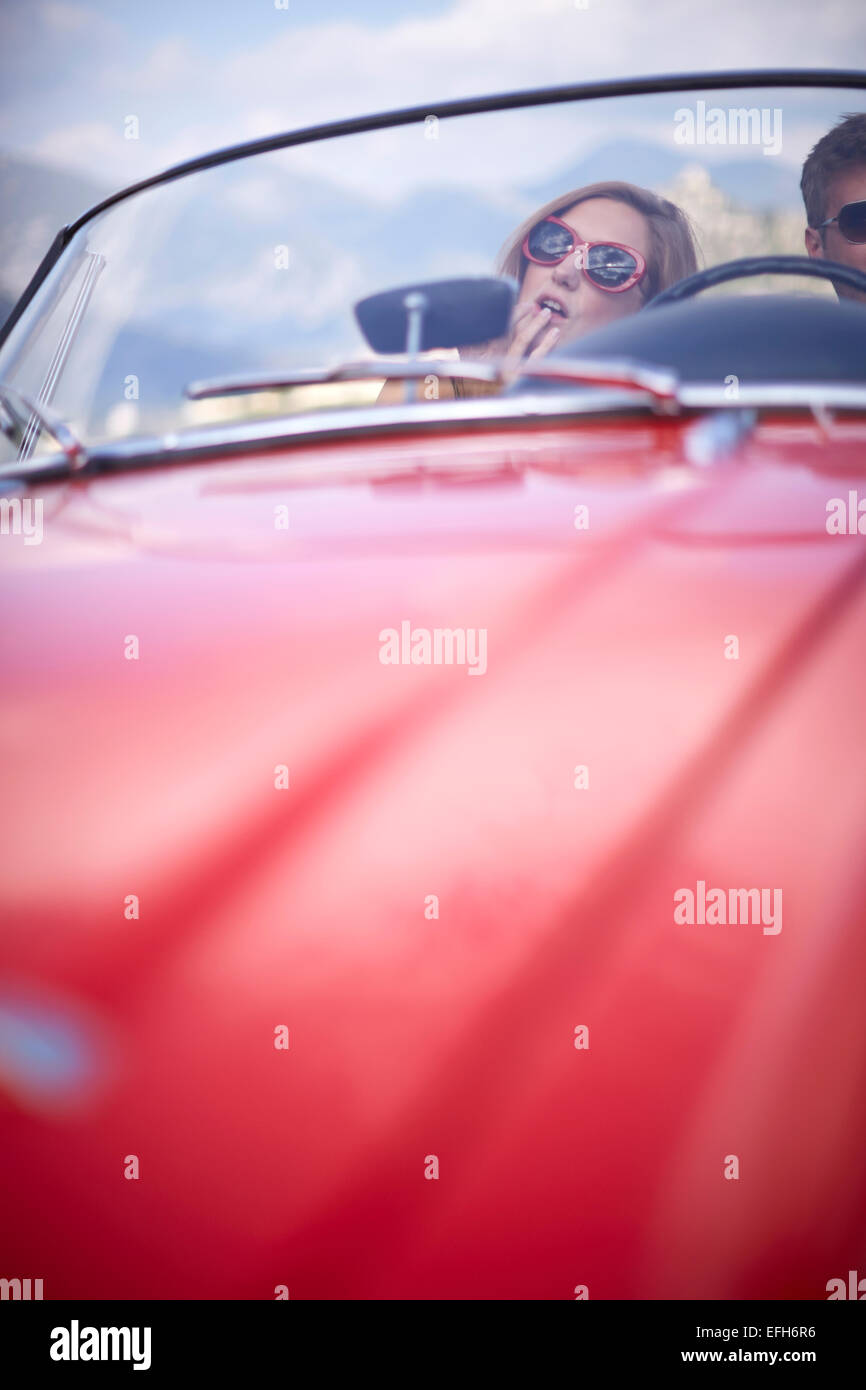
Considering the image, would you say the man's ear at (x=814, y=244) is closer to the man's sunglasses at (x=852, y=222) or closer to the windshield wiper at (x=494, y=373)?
the man's sunglasses at (x=852, y=222)

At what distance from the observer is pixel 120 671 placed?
0.74 metres

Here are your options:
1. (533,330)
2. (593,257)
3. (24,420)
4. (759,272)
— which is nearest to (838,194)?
(759,272)

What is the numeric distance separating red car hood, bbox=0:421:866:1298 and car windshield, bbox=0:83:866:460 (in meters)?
0.77

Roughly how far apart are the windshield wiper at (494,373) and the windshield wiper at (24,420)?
0.24 metres

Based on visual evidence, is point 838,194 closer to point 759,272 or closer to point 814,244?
point 814,244

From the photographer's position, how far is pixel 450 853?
59 centimetres

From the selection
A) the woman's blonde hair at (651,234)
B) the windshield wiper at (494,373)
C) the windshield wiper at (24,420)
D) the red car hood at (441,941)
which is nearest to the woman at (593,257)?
the woman's blonde hair at (651,234)

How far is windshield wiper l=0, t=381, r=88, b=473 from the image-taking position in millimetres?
1213

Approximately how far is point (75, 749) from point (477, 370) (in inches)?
27.6

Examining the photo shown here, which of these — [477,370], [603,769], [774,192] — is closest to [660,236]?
[774,192]

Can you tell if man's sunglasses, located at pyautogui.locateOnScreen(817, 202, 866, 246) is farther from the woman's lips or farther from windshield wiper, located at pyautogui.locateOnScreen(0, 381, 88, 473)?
windshield wiper, located at pyautogui.locateOnScreen(0, 381, 88, 473)

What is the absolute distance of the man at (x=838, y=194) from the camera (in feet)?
4.99

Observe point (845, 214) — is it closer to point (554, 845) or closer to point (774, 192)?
point (774, 192)
